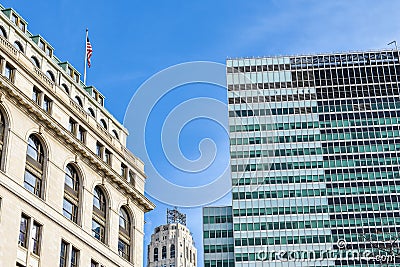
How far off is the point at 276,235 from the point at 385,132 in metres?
34.9

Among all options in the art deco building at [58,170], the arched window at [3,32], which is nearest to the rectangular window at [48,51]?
the art deco building at [58,170]

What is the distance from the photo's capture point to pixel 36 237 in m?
67.4

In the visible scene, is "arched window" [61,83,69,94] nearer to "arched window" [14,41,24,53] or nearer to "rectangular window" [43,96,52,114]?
"rectangular window" [43,96,52,114]

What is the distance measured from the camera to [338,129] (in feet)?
564

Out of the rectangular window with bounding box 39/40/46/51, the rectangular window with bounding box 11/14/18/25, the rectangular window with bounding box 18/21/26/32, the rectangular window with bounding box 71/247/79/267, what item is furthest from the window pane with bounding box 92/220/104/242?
the rectangular window with bounding box 11/14/18/25

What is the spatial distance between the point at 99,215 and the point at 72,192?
5490 mm

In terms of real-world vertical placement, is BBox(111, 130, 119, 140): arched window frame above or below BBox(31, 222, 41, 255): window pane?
above

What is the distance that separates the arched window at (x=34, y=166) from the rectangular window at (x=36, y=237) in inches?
122

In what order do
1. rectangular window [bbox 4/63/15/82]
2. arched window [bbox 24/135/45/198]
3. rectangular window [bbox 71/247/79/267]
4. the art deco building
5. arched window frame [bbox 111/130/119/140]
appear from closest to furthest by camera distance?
the art deco building → arched window [bbox 24/135/45/198] → rectangular window [bbox 4/63/15/82] → rectangular window [bbox 71/247/79/267] → arched window frame [bbox 111/130/119/140]

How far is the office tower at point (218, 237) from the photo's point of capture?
163 meters

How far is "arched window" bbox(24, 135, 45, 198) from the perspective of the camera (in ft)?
225

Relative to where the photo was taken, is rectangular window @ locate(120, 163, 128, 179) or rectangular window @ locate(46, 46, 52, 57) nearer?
rectangular window @ locate(46, 46, 52, 57)

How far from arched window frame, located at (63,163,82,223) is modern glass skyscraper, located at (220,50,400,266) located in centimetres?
8726

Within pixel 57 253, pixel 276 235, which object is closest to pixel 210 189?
pixel 57 253
